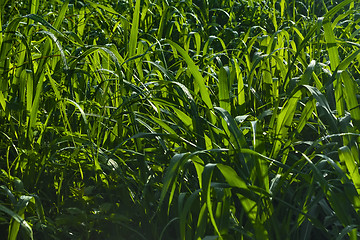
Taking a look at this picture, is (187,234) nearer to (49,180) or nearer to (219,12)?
(49,180)

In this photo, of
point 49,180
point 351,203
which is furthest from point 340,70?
point 49,180

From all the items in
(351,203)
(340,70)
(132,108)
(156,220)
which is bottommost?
(156,220)

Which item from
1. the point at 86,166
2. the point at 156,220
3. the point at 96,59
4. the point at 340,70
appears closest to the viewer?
the point at 340,70

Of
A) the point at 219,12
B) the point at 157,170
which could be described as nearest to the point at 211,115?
the point at 157,170

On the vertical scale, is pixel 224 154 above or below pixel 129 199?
above

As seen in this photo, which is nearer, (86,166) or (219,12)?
(86,166)

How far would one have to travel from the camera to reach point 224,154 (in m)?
1.61

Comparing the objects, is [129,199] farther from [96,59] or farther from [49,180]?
[96,59]

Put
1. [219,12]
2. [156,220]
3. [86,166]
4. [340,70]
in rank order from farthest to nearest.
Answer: [219,12] < [86,166] < [156,220] < [340,70]

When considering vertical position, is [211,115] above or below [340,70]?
below

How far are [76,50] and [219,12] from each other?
1.74m

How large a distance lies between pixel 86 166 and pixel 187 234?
0.41 meters

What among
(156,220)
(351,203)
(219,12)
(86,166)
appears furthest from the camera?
(219,12)

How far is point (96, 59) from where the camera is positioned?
7.41 feet
